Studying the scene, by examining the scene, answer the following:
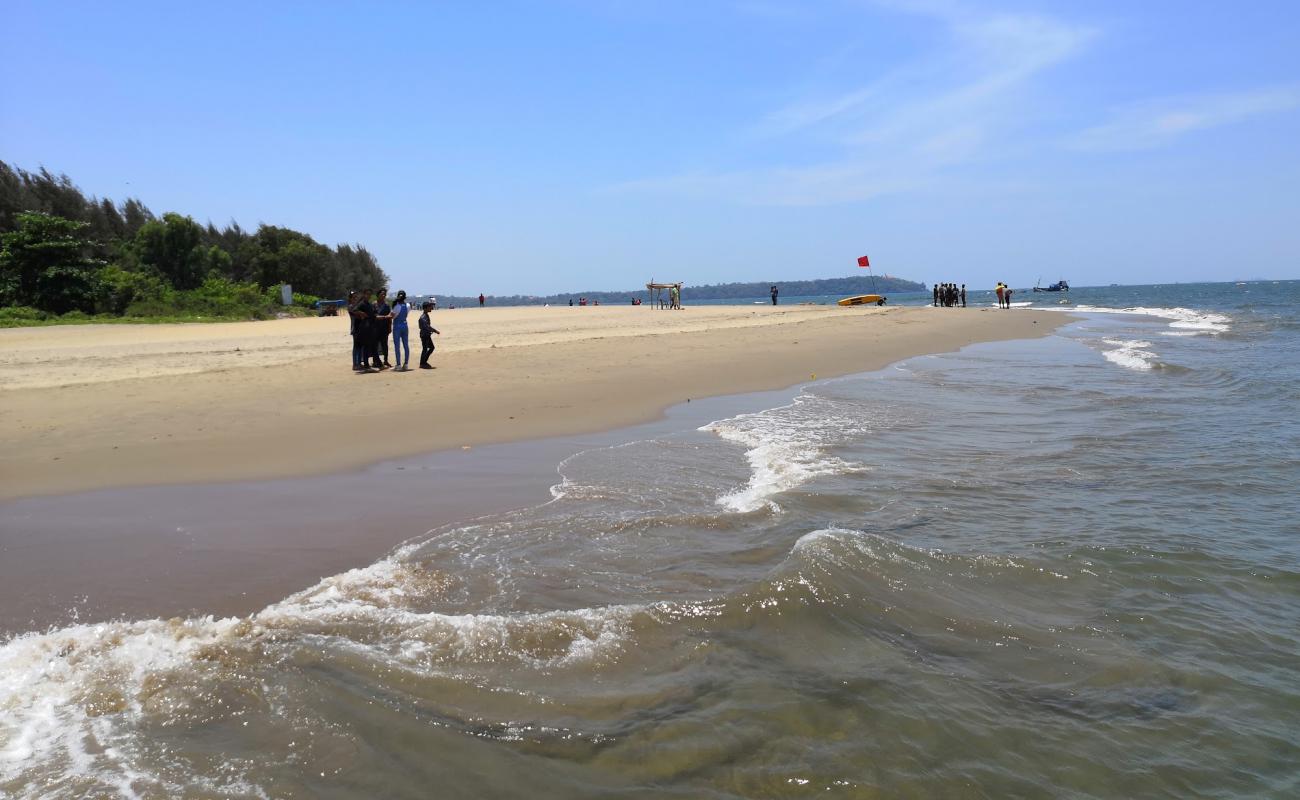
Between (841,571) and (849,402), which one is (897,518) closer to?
(841,571)

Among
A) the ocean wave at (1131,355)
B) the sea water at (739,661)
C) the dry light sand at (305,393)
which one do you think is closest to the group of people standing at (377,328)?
the dry light sand at (305,393)

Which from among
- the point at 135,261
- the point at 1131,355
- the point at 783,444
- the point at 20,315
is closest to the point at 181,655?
the point at 783,444

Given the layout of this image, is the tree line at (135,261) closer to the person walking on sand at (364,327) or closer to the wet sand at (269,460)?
the wet sand at (269,460)

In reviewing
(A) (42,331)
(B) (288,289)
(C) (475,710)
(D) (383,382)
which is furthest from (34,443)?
(B) (288,289)

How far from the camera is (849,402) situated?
43.6ft

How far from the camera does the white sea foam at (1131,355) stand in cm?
1843

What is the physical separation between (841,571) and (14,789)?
13.9ft

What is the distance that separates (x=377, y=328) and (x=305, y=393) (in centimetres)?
351

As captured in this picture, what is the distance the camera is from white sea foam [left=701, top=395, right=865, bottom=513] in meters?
7.35

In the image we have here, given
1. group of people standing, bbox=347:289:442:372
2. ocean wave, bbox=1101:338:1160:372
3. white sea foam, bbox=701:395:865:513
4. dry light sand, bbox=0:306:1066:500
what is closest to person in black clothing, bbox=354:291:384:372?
group of people standing, bbox=347:289:442:372

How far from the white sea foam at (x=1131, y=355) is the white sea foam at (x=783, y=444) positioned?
31.9 ft

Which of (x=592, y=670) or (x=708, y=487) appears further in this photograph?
(x=708, y=487)

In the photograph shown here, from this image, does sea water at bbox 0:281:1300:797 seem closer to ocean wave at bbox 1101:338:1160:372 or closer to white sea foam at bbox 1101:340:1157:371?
ocean wave at bbox 1101:338:1160:372

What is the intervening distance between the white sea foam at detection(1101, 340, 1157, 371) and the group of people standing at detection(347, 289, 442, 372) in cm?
1587
